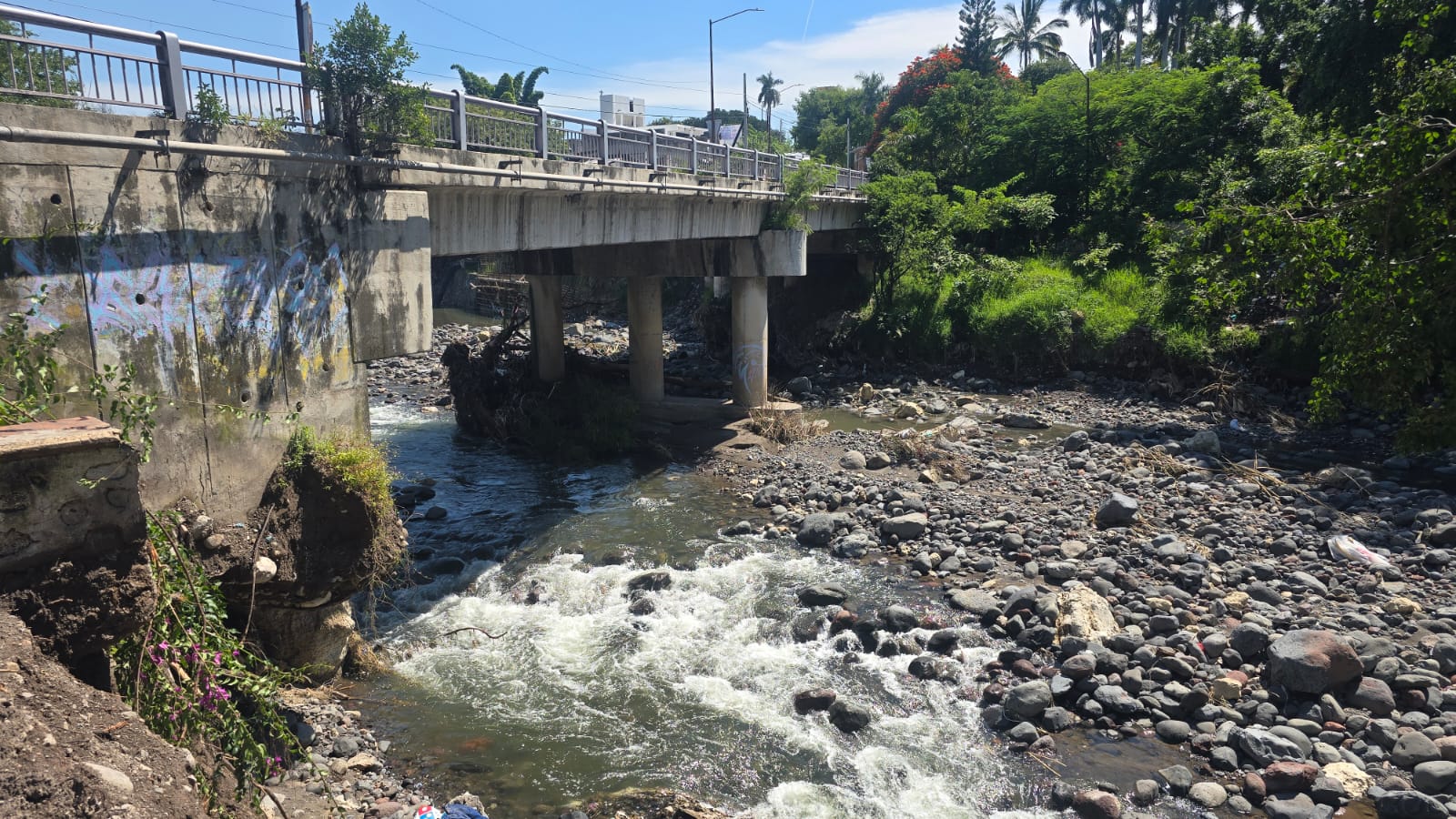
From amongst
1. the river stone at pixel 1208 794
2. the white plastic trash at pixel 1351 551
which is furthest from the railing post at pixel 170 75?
the white plastic trash at pixel 1351 551

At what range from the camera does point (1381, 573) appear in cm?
1287

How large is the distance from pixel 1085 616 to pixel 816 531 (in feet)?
17.8

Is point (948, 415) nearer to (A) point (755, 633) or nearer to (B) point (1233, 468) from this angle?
(B) point (1233, 468)

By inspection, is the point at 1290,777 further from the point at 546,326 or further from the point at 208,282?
the point at 546,326

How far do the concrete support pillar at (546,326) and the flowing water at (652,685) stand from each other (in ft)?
31.1

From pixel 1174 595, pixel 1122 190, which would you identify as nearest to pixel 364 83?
pixel 1174 595

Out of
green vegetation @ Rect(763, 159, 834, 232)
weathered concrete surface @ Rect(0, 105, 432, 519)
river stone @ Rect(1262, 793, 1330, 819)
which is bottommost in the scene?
river stone @ Rect(1262, 793, 1330, 819)

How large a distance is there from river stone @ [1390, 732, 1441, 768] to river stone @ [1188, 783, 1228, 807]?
1778 mm

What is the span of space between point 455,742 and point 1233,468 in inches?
634

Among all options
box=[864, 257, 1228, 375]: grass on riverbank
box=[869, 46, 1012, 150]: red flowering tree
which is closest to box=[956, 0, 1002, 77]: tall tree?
box=[869, 46, 1012, 150]: red flowering tree

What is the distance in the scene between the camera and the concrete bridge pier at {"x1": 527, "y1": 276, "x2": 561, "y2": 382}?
26430 millimetres

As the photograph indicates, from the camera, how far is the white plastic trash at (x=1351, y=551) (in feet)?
43.4

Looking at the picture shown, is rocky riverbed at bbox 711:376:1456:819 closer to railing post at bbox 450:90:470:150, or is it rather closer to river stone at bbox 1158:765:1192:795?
river stone at bbox 1158:765:1192:795

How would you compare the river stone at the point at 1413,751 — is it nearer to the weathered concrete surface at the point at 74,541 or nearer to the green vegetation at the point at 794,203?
the weathered concrete surface at the point at 74,541
